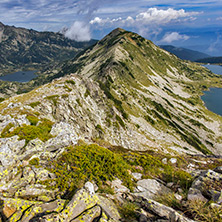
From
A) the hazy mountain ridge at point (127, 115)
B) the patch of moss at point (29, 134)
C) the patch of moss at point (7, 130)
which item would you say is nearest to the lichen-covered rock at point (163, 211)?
the patch of moss at point (29, 134)

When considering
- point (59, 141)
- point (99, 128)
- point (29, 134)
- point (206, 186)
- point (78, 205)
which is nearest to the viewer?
point (78, 205)

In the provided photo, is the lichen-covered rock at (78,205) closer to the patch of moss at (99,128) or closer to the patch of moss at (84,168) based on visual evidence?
the patch of moss at (84,168)

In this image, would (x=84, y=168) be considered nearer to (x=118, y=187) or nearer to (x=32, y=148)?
(x=118, y=187)

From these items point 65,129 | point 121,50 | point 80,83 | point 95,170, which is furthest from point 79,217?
point 121,50

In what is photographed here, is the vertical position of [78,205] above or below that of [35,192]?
below

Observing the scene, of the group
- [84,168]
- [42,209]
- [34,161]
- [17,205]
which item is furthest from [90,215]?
[34,161]

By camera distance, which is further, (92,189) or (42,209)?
(92,189)

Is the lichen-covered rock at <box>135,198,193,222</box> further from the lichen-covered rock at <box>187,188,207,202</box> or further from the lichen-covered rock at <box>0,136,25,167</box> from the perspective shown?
the lichen-covered rock at <box>0,136,25,167</box>

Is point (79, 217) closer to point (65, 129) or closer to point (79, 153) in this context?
point (79, 153)
